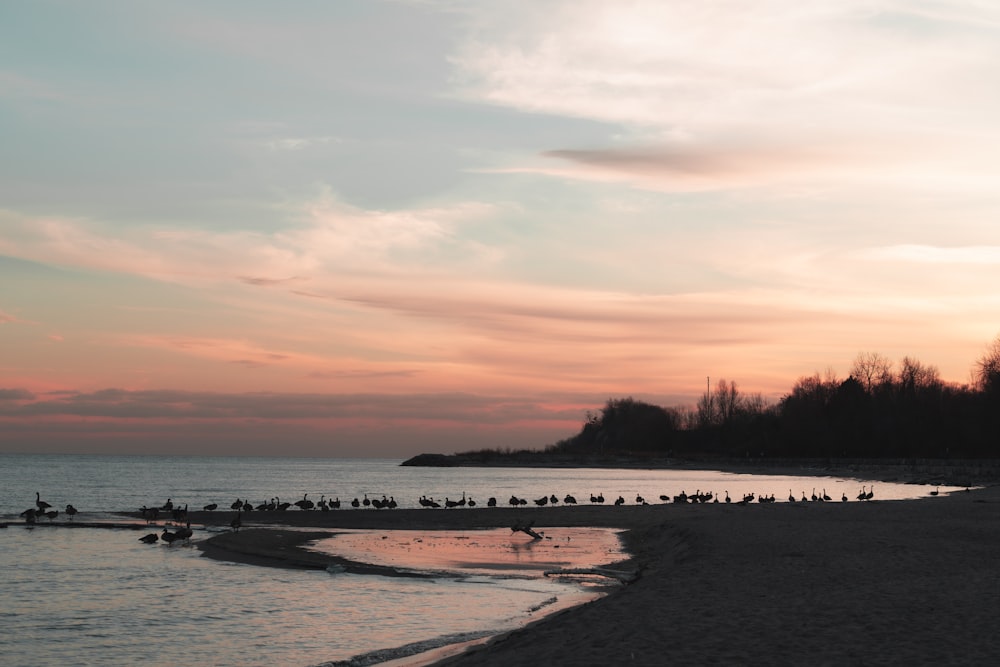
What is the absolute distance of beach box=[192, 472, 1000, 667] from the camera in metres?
12.9

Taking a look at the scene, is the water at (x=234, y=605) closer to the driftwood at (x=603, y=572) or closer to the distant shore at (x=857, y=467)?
the driftwood at (x=603, y=572)

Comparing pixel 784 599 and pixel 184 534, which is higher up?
pixel 784 599

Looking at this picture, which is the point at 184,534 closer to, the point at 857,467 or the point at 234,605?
the point at 234,605

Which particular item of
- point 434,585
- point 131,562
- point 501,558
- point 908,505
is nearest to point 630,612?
point 434,585

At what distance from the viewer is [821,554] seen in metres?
23.9

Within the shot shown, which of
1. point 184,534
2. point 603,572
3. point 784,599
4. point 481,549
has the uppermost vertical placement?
point 784,599

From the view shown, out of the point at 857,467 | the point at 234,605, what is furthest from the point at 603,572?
the point at 857,467

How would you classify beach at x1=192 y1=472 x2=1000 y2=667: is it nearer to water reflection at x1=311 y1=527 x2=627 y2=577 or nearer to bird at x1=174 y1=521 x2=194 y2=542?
bird at x1=174 y1=521 x2=194 y2=542

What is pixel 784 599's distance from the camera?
56.2 ft

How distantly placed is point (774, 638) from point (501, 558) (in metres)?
16.4

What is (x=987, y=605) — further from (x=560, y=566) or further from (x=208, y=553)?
(x=208, y=553)

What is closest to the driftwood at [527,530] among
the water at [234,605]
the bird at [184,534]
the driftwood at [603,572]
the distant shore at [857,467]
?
the water at [234,605]

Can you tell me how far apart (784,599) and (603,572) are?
8.50 m

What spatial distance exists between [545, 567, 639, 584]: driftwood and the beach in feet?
1.53
